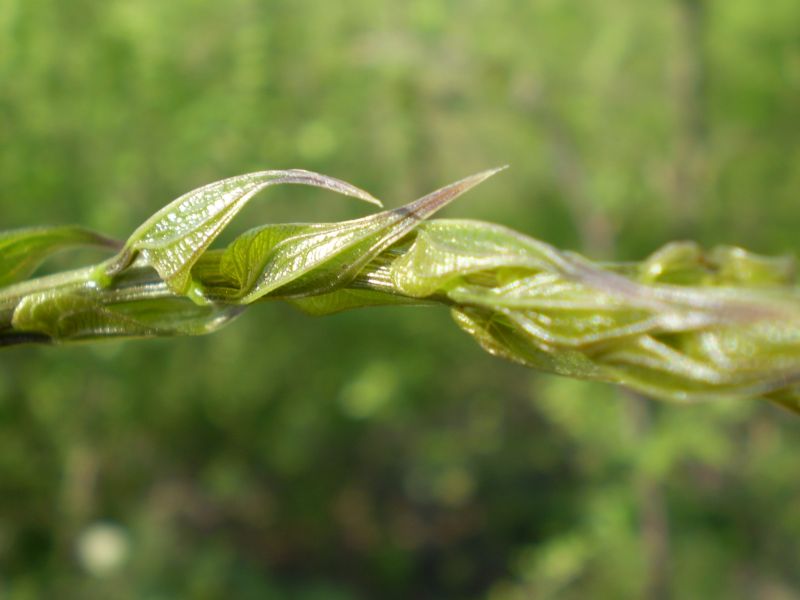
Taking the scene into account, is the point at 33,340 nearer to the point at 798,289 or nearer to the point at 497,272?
the point at 497,272

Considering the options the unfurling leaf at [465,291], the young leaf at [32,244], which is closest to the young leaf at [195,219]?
the unfurling leaf at [465,291]

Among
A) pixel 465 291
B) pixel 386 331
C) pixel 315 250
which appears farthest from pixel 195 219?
pixel 386 331

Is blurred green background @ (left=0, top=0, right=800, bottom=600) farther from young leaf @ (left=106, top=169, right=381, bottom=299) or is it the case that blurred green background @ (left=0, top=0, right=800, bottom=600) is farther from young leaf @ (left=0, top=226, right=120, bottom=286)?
young leaf @ (left=106, top=169, right=381, bottom=299)

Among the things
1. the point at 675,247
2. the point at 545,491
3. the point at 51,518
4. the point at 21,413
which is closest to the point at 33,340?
the point at 675,247

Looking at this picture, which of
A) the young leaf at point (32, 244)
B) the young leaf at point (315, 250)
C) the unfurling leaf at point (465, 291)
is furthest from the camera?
the young leaf at point (32, 244)

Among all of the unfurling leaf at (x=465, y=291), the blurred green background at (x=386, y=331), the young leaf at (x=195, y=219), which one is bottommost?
the blurred green background at (x=386, y=331)

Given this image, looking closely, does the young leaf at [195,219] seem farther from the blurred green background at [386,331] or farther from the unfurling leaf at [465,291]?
the blurred green background at [386,331]

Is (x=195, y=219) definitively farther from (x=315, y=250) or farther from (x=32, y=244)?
(x=32, y=244)

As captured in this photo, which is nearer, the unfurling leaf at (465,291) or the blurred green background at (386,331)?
the unfurling leaf at (465,291)
